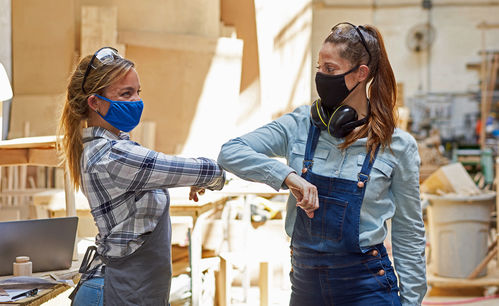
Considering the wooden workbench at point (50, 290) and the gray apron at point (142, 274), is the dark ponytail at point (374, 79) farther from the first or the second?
the wooden workbench at point (50, 290)

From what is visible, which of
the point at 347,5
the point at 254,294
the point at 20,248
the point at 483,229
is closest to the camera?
the point at 20,248

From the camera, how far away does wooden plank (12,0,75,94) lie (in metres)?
6.38

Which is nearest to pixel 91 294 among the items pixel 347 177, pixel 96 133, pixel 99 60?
pixel 96 133

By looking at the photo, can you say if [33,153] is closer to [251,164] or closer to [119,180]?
[119,180]

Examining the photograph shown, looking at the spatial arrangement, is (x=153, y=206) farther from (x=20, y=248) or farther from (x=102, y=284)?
(x=20, y=248)

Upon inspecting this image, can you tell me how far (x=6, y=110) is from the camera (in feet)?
21.1

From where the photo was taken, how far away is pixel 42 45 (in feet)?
21.0

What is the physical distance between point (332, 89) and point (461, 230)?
16.7ft

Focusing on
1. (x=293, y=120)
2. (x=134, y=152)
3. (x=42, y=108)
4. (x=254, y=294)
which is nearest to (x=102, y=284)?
(x=134, y=152)

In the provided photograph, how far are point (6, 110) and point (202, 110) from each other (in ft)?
6.72

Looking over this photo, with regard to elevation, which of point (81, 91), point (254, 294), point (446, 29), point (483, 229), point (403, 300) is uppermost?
point (446, 29)

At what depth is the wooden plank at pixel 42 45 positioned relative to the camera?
20.9 feet

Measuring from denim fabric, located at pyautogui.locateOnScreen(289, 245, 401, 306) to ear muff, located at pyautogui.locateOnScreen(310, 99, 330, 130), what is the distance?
17.5 inches

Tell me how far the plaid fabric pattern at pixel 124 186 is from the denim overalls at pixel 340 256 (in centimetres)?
47
